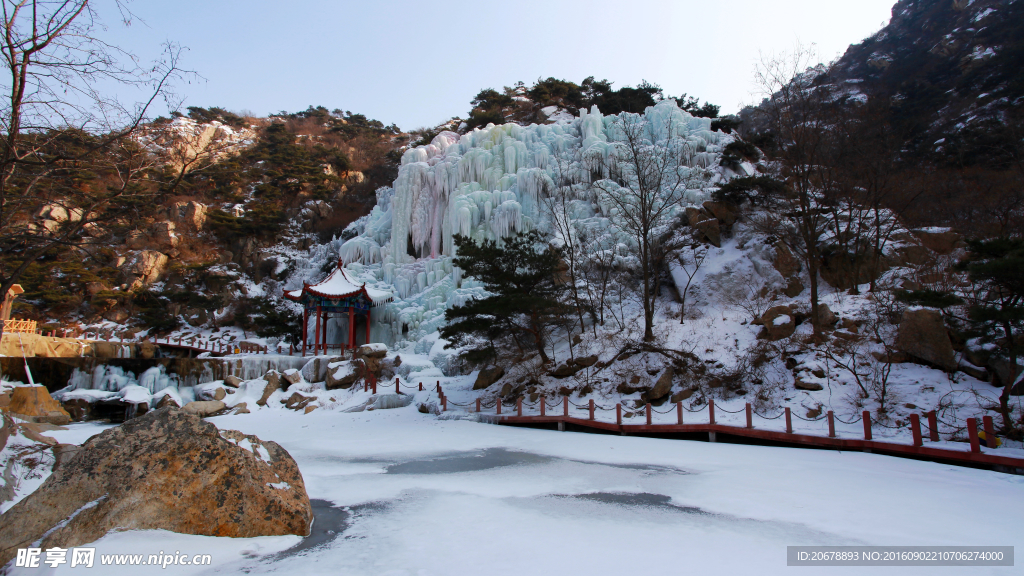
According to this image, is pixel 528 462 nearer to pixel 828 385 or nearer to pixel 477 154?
pixel 828 385

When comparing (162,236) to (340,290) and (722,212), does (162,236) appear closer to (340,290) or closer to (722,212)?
(340,290)

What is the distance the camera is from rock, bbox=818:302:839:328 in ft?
39.4

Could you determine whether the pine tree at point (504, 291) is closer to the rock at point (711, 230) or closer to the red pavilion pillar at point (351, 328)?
the rock at point (711, 230)

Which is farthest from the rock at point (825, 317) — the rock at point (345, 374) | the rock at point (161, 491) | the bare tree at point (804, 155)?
the rock at point (345, 374)

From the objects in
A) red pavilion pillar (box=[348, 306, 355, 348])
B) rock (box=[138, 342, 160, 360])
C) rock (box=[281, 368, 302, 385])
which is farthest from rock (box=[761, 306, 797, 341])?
rock (box=[138, 342, 160, 360])

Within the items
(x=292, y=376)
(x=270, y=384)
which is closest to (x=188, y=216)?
(x=292, y=376)

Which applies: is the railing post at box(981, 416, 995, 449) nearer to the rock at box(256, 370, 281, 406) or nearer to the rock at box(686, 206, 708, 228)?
the rock at box(686, 206, 708, 228)

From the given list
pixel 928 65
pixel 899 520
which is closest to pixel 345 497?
pixel 899 520

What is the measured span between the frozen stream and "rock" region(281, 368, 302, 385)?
1110 centimetres

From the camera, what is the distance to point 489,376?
15.9m

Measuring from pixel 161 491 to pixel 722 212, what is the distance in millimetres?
18783

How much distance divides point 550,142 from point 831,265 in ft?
51.3

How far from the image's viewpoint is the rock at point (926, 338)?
9359mm

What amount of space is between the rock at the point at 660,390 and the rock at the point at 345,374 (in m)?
10.9
